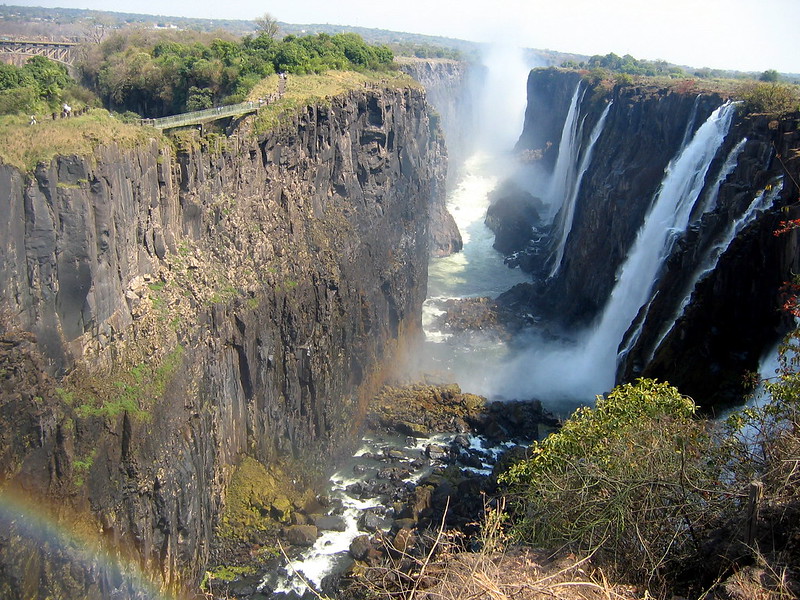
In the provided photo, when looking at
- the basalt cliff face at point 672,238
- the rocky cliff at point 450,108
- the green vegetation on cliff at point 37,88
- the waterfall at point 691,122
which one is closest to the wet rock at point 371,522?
the basalt cliff face at point 672,238

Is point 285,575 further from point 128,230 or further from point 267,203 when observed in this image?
point 267,203

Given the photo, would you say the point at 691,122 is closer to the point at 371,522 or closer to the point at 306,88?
the point at 306,88

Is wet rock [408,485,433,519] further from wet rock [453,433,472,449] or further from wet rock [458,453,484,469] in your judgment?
wet rock [453,433,472,449]

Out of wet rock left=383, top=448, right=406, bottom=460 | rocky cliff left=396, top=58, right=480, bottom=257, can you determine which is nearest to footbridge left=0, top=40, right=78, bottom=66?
rocky cliff left=396, top=58, right=480, bottom=257

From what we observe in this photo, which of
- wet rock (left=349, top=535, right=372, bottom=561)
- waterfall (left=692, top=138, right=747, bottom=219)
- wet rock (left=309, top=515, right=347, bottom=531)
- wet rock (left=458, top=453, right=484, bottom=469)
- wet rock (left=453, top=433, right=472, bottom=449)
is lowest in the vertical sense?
wet rock (left=309, top=515, right=347, bottom=531)

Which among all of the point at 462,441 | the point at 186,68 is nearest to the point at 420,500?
the point at 462,441

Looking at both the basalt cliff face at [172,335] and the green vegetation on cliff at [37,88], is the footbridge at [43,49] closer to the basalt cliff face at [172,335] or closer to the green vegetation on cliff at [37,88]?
the green vegetation on cliff at [37,88]
